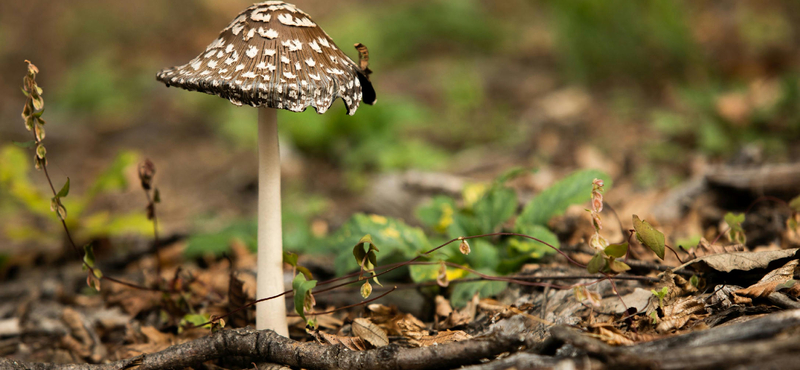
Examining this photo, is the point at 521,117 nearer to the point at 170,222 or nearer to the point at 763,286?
the point at 170,222

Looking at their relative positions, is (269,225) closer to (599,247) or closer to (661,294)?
(599,247)

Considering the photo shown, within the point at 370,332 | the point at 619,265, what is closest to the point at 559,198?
the point at 619,265

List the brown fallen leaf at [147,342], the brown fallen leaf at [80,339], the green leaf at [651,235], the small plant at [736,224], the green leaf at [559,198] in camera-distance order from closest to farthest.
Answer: the green leaf at [651,235]
the small plant at [736,224]
the brown fallen leaf at [147,342]
the brown fallen leaf at [80,339]
the green leaf at [559,198]

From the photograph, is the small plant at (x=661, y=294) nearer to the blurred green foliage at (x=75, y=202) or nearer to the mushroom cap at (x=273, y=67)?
the mushroom cap at (x=273, y=67)

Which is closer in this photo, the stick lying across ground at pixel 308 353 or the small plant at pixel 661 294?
the stick lying across ground at pixel 308 353

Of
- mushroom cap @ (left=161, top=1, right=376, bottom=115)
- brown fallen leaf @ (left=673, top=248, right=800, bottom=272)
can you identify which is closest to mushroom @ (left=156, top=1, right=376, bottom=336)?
mushroom cap @ (left=161, top=1, right=376, bottom=115)

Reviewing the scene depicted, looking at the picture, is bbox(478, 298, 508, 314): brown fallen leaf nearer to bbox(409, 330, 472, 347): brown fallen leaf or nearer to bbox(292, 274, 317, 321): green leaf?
bbox(409, 330, 472, 347): brown fallen leaf

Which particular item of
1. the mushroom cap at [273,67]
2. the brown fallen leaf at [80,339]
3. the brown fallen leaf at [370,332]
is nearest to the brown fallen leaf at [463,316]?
the brown fallen leaf at [370,332]

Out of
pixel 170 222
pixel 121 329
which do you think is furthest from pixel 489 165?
pixel 121 329
